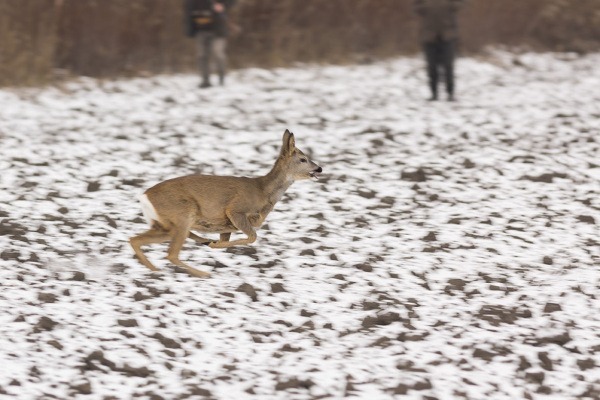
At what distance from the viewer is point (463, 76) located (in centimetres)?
1791

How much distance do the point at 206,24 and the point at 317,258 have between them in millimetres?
7969

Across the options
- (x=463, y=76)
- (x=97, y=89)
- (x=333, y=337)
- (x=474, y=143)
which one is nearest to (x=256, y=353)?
(x=333, y=337)

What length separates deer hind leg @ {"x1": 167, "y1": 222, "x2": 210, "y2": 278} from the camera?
738 centimetres

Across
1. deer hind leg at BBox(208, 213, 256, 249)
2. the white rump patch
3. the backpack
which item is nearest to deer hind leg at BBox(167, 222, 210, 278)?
the white rump patch

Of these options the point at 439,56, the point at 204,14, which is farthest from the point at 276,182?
the point at 204,14

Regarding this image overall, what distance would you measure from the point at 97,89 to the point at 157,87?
3.18 ft

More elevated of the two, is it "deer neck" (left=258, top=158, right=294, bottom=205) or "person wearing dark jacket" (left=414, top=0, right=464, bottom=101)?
"person wearing dark jacket" (left=414, top=0, right=464, bottom=101)

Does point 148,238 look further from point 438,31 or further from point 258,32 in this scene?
point 258,32

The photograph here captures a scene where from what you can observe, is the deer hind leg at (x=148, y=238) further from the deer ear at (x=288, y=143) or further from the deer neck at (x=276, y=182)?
the deer ear at (x=288, y=143)

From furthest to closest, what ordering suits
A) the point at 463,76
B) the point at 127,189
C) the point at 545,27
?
the point at 545,27 < the point at 463,76 < the point at 127,189

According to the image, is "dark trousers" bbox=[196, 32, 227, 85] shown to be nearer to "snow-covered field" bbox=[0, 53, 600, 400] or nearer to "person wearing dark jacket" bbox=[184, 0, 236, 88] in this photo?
"person wearing dark jacket" bbox=[184, 0, 236, 88]

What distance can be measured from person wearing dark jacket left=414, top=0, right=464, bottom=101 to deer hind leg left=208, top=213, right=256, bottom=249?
25.3ft

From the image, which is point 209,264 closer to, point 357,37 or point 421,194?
point 421,194

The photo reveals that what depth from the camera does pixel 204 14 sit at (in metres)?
15.4
